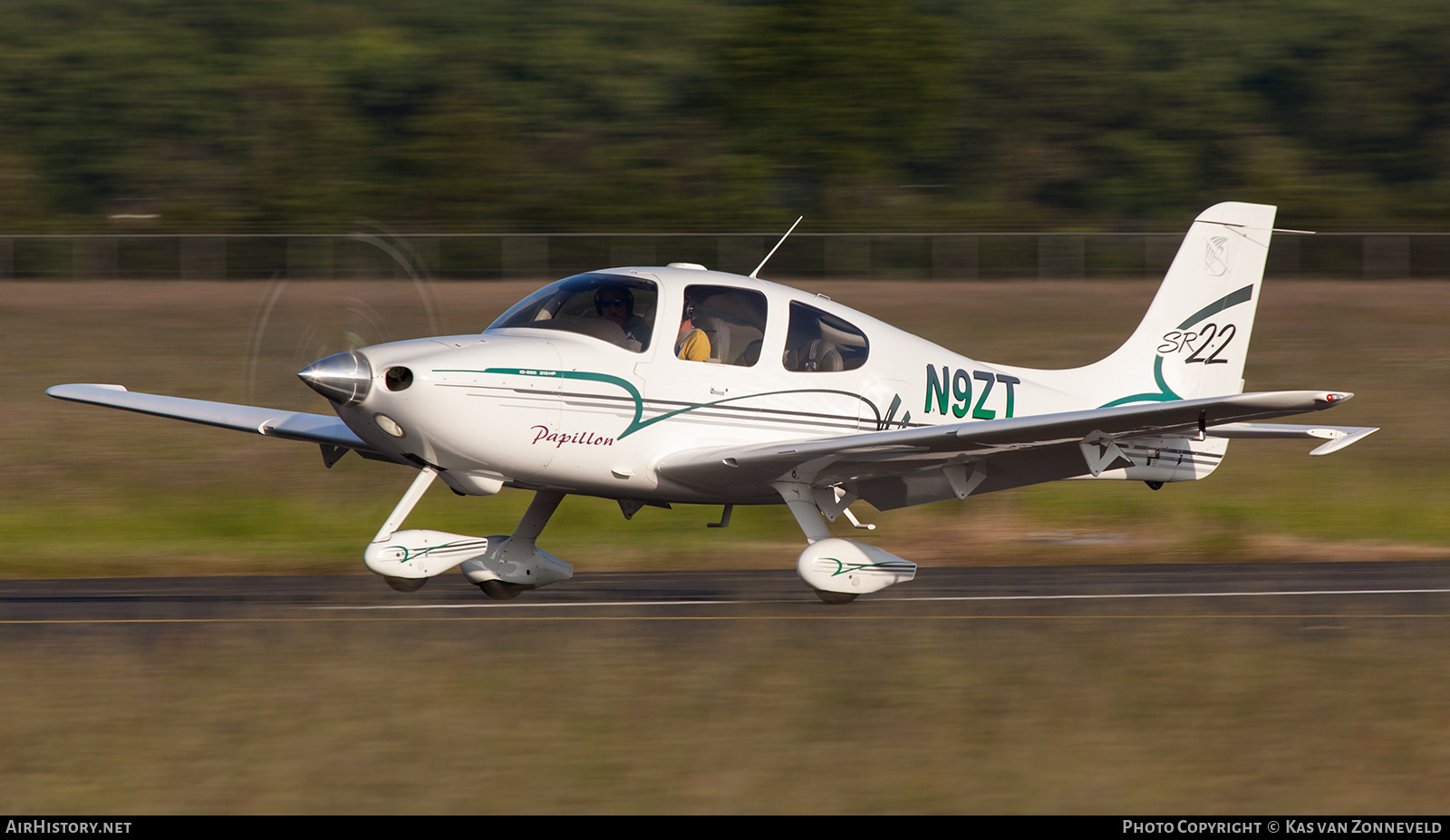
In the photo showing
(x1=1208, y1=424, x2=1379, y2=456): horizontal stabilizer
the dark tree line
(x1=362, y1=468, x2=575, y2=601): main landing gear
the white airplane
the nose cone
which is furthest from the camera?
the dark tree line

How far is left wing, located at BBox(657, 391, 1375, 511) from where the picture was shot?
8555mm

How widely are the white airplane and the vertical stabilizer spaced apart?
6 centimetres

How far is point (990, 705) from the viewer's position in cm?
722

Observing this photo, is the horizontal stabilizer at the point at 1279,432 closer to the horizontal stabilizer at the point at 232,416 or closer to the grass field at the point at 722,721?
the grass field at the point at 722,721

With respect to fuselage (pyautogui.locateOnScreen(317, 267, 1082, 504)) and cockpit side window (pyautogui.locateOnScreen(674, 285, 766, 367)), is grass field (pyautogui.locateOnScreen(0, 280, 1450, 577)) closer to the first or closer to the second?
fuselage (pyautogui.locateOnScreen(317, 267, 1082, 504))

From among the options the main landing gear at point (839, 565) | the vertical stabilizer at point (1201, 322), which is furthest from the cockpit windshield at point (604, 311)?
the vertical stabilizer at point (1201, 322)

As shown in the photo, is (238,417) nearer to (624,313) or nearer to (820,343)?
(624,313)

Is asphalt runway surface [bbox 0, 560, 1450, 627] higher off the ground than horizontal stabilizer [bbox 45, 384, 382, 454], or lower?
lower

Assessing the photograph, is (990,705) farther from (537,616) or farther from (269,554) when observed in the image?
(269,554)

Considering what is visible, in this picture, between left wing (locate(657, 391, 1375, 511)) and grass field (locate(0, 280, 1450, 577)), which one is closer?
left wing (locate(657, 391, 1375, 511))

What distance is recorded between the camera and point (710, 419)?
380 inches

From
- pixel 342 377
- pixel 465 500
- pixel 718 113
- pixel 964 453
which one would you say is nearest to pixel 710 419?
pixel 964 453

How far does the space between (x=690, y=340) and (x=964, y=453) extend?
192 cm

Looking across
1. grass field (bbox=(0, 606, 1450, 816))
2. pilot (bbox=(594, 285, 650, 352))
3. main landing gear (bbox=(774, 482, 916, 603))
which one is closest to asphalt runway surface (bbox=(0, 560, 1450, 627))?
main landing gear (bbox=(774, 482, 916, 603))
